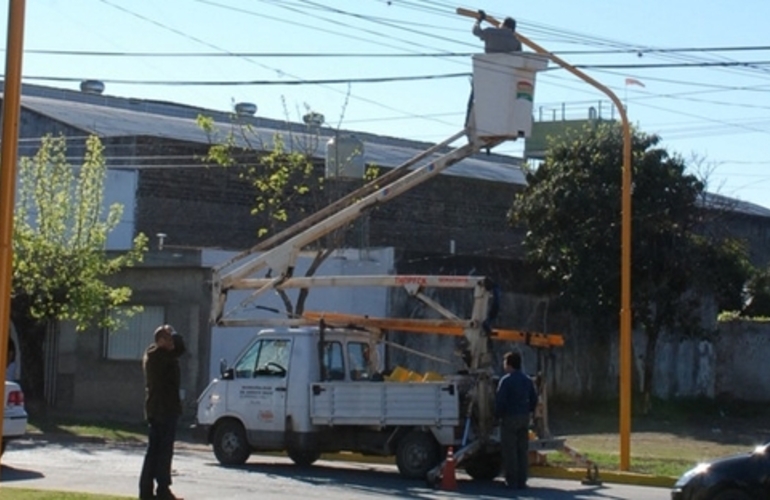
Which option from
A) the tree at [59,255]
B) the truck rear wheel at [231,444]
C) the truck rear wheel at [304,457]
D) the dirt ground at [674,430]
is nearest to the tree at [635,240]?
the dirt ground at [674,430]

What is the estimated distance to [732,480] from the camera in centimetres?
1334

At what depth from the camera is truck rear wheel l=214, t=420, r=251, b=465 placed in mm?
20734

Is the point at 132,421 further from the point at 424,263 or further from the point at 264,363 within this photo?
the point at 264,363

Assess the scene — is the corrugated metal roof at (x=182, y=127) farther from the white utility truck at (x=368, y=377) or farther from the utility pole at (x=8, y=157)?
the utility pole at (x=8, y=157)

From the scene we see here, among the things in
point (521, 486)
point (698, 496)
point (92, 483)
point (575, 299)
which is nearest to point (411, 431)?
point (521, 486)

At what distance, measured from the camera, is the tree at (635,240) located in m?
32.1

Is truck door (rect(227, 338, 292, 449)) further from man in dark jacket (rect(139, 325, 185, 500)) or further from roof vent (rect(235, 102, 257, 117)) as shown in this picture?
roof vent (rect(235, 102, 257, 117))

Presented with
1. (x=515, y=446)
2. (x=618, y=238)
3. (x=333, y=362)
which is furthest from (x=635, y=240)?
(x=515, y=446)

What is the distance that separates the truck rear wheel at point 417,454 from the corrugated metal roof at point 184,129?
50.5ft

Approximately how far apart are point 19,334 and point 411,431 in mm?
13818

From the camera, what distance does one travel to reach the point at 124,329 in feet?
103

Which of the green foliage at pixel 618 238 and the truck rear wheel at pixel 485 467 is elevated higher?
Answer: the green foliage at pixel 618 238

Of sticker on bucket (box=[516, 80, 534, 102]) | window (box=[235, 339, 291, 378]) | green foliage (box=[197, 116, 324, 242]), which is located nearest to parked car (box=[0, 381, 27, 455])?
window (box=[235, 339, 291, 378])

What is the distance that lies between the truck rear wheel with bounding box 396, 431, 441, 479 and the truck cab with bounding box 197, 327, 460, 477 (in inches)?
0.5
